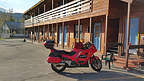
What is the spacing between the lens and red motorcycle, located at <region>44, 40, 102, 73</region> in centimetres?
469

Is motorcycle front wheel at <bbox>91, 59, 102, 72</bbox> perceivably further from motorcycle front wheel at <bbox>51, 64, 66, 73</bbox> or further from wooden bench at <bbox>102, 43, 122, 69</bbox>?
motorcycle front wheel at <bbox>51, 64, 66, 73</bbox>

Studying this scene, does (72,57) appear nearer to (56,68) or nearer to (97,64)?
(56,68)

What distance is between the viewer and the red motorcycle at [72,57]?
469cm

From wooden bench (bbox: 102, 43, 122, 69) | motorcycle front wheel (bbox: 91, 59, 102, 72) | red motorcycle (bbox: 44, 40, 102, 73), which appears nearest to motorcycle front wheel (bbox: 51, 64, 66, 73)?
red motorcycle (bbox: 44, 40, 102, 73)

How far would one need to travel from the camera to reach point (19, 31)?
48.2 meters

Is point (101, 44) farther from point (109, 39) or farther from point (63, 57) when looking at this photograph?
point (63, 57)

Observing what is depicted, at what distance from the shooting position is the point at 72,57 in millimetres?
4852

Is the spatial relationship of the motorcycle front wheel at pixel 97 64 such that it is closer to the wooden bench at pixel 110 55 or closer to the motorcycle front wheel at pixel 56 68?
the wooden bench at pixel 110 55

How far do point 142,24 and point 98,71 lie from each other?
3949mm

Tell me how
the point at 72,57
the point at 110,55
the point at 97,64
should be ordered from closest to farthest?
the point at 72,57
the point at 97,64
the point at 110,55

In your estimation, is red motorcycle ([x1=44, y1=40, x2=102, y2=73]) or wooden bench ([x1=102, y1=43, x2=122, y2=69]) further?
wooden bench ([x1=102, y1=43, x2=122, y2=69])

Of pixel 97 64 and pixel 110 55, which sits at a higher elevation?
pixel 110 55

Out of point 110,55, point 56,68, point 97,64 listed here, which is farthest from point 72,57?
point 110,55

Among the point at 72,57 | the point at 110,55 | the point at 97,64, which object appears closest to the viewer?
the point at 72,57
